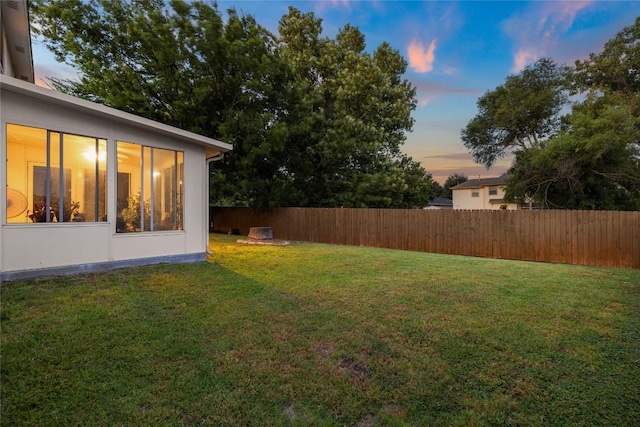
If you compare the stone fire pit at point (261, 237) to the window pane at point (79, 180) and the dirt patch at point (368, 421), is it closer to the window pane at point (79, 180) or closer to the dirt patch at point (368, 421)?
the window pane at point (79, 180)

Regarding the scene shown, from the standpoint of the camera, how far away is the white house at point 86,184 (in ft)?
15.4

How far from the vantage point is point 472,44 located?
474 inches

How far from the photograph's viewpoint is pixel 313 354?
9.41 feet

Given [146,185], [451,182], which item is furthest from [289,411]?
[451,182]

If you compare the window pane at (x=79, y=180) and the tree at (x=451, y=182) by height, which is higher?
the tree at (x=451, y=182)

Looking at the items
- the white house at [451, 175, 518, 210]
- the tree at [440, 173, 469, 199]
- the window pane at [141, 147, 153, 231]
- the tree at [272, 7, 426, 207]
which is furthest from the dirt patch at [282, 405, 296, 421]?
the tree at [440, 173, 469, 199]

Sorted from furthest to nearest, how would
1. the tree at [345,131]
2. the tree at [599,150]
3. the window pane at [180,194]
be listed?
the tree at [345,131] < the tree at [599,150] < the window pane at [180,194]

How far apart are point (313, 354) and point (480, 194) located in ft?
117

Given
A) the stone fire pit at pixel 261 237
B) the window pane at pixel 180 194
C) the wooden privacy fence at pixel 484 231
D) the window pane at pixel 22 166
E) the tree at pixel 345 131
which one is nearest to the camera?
the window pane at pixel 22 166

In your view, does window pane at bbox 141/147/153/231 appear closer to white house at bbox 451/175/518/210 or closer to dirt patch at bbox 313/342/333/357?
dirt patch at bbox 313/342/333/357

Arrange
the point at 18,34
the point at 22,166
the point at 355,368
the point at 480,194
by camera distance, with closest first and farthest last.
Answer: the point at 355,368
the point at 22,166
the point at 18,34
the point at 480,194

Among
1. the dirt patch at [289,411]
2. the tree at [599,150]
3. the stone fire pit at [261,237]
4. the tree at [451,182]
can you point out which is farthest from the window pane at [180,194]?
the tree at [451,182]

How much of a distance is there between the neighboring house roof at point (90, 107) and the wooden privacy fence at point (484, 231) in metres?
6.12

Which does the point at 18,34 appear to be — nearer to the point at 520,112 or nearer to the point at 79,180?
the point at 79,180
